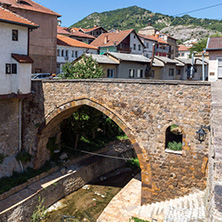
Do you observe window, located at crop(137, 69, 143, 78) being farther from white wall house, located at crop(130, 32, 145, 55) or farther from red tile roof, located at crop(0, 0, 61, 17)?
white wall house, located at crop(130, 32, 145, 55)

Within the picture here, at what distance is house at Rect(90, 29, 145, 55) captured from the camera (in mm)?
39812

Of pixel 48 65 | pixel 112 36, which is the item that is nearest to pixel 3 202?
pixel 48 65

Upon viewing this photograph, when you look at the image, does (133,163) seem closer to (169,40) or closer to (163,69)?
(163,69)

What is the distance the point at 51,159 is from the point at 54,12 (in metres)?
19.0

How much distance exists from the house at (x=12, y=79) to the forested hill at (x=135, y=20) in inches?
4366

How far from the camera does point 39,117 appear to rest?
16.4m

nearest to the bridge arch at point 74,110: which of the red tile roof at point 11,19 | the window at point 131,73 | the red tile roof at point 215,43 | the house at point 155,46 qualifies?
the red tile roof at point 11,19

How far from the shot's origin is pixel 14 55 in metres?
15.0

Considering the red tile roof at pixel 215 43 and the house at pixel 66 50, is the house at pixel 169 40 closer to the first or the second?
the house at pixel 66 50

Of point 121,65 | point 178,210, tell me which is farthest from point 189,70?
point 178,210

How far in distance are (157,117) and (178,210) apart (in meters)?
4.21

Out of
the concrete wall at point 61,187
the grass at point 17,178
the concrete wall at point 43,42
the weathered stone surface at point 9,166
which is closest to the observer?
the concrete wall at point 61,187

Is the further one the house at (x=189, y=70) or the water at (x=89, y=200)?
the house at (x=189, y=70)

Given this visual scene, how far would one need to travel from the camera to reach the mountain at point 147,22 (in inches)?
4594
